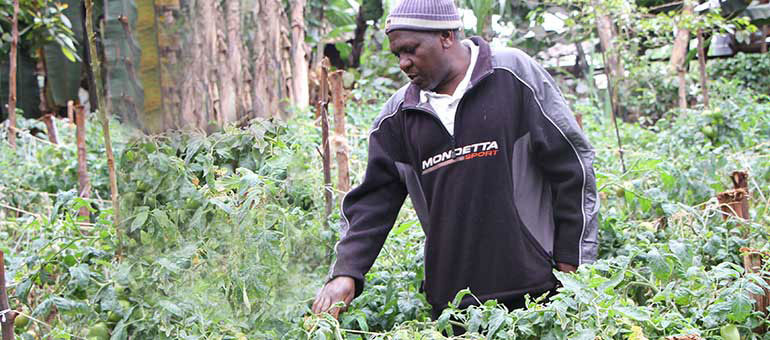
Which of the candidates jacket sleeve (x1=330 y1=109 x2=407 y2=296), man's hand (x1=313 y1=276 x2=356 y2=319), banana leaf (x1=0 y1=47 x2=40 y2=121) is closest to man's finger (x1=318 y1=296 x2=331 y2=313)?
man's hand (x1=313 y1=276 x2=356 y2=319)

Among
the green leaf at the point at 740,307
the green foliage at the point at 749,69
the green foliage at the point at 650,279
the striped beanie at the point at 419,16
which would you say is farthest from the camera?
the green foliage at the point at 749,69

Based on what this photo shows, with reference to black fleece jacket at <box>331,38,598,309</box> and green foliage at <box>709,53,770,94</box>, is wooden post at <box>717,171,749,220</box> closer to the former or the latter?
black fleece jacket at <box>331,38,598,309</box>

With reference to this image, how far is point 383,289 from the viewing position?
2537 millimetres

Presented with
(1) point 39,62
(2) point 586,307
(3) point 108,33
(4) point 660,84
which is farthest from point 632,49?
(3) point 108,33

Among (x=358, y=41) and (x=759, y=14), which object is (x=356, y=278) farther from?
(x=759, y=14)

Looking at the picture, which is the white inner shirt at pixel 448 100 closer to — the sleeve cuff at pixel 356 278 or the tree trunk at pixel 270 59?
the sleeve cuff at pixel 356 278

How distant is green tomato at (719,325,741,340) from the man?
489 millimetres

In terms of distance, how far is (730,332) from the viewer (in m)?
1.93

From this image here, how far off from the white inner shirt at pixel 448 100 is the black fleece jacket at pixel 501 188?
0.02 meters

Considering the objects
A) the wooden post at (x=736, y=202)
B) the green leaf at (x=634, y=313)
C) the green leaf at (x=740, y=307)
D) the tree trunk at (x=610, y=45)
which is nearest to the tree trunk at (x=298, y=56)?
the green leaf at (x=634, y=313)

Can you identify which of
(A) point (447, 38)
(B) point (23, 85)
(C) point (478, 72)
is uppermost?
(A) point (447, 38)

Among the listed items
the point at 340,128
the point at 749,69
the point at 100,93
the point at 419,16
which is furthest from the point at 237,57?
the point at 749,69

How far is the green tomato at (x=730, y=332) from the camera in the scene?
75.5 inches

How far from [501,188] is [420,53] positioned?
1.49 feet
